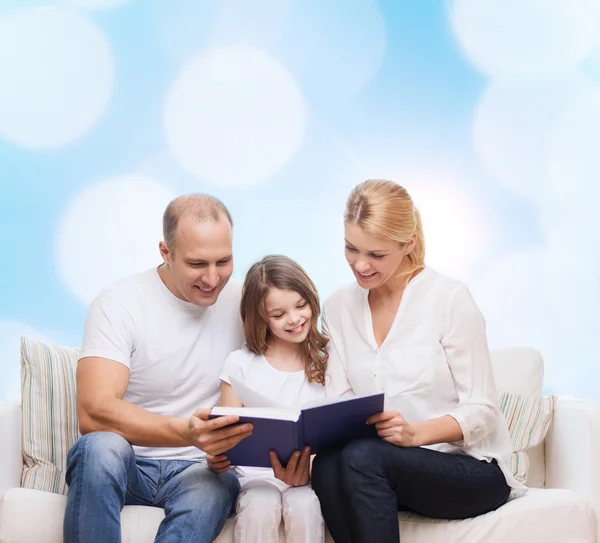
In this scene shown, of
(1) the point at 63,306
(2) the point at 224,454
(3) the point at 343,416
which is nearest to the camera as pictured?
(3) the point at 343,416

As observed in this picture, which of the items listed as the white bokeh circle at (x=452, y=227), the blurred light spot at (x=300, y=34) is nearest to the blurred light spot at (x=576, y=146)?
the white bokeh circle at (x=452, y=227)

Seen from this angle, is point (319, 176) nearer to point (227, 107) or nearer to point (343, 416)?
point (227, 107)

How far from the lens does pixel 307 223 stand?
11.5 ft

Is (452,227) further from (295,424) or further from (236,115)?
(295,424)

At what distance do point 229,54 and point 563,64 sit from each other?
148 cm

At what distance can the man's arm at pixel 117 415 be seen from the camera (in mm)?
1940

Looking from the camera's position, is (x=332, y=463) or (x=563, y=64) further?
(x=563, y=64)

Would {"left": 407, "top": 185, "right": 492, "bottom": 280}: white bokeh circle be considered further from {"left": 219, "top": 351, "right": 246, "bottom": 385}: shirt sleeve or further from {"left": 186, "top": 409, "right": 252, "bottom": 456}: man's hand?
{"left": 186, "top": 409, "right": 252, "bottom": 456}: man's hand

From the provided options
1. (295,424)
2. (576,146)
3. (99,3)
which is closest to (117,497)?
(295,424)

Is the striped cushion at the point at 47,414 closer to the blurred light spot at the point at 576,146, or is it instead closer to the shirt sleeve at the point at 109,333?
the shirt sleeve at the point at 109,333

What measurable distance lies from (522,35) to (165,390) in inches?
92.5

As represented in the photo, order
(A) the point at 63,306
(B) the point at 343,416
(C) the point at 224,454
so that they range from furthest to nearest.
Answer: (A) the point at 63,306, (C) the point at 224,454, (B) the point at 343,416

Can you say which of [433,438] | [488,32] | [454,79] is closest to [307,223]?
[454,79]

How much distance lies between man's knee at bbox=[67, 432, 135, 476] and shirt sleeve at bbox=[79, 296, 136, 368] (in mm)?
241
